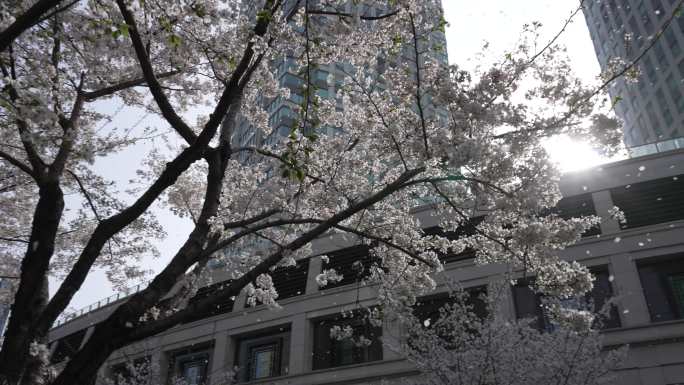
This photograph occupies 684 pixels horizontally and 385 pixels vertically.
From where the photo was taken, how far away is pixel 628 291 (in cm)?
1889

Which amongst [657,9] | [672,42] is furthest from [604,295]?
[657,9]

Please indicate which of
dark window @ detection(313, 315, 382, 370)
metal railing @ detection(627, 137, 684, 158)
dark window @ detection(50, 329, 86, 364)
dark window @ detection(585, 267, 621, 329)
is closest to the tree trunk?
dark window @ detection(313, 315, 382, 370)

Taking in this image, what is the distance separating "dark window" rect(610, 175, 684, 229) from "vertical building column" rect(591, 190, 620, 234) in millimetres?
253

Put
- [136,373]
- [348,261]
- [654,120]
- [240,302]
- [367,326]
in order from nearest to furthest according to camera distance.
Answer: [136,373] → [367,326] → [348,261] → [240,302] → [654,120]

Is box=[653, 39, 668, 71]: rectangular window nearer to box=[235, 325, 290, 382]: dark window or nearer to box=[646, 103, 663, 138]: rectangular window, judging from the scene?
box=[646, 103, 663, 138]: rectangular window

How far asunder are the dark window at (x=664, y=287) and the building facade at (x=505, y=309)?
1.4 inches

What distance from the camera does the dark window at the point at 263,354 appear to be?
2531 centimetres

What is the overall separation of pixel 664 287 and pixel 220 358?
1998 cm

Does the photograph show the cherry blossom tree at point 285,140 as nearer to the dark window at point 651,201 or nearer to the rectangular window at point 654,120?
the dark window at point 651,201

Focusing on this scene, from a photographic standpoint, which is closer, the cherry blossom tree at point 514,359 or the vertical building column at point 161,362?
the cherry blossom tree at point 514,359

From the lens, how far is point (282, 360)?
25.1 metres

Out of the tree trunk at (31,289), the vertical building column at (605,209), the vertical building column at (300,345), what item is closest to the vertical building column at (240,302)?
the vertical building column at (300,345)

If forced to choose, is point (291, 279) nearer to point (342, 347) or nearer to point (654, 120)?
point (342, 347)

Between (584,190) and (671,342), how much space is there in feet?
21.9
